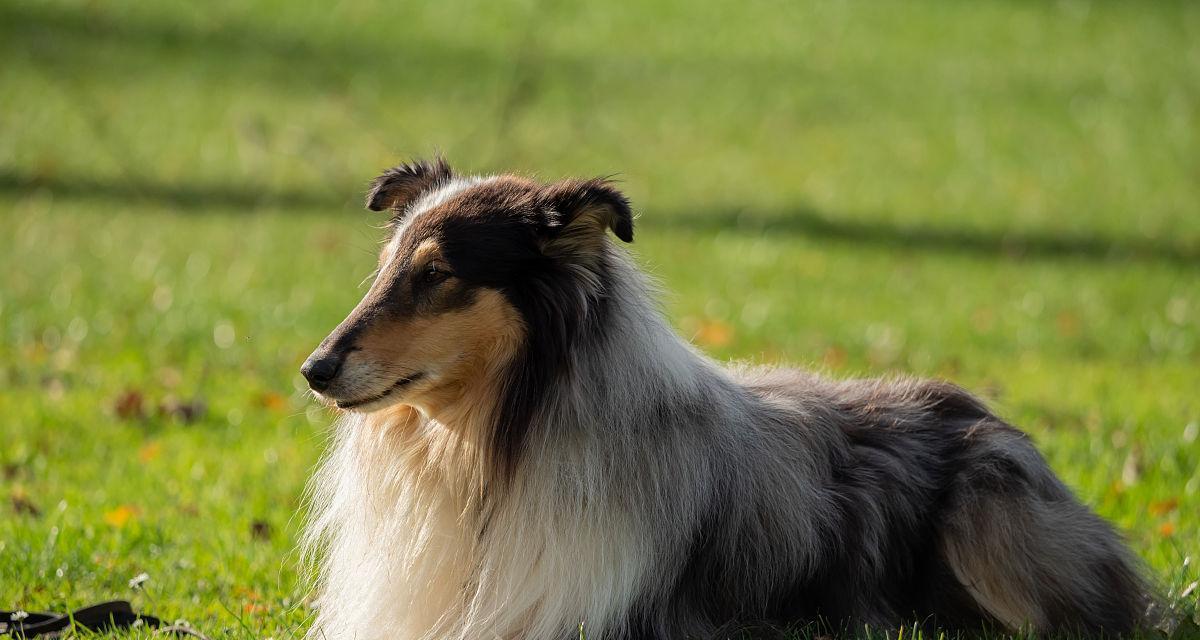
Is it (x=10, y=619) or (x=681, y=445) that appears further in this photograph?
(x=10, y=619)

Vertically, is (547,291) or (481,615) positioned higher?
(547,291)

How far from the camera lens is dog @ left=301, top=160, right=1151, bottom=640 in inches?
161

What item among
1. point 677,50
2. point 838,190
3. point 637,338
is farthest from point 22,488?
point 677,50

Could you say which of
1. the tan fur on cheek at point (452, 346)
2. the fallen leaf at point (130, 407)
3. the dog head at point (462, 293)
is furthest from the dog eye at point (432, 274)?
the fallen leaf at point (130, 407)

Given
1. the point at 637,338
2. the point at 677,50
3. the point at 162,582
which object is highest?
the point at 677,50

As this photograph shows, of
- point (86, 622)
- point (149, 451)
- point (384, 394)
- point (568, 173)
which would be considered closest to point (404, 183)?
point (384, 394)

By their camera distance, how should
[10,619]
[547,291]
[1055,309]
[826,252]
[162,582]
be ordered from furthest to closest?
[826,252], [1055,309], [162,582], [10,619], [547,291]

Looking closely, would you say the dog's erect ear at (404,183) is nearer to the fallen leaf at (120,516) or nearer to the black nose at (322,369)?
the black nose at (322,369)

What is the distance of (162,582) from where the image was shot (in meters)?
5.22

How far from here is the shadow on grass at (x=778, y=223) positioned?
12.6m

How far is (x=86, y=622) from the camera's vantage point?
4.64 m

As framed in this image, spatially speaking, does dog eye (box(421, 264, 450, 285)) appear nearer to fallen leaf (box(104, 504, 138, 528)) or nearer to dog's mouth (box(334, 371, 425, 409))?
dog's mouth (box(334, 371, 425, 409))

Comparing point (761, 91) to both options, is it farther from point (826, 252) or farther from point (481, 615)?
point (481, 615)

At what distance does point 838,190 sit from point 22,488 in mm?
9978
